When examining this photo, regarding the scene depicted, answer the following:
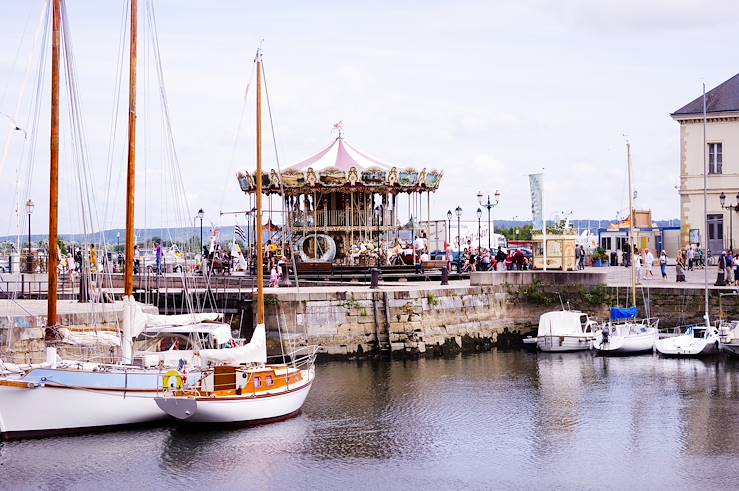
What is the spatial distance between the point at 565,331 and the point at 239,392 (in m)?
17.3

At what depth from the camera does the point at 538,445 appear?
25328mm

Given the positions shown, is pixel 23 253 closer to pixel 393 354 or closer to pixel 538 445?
pixel 393 354

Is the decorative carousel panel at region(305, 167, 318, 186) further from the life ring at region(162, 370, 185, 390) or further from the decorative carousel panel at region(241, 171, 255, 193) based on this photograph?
the life ring at region(162, 370, 185, 390)

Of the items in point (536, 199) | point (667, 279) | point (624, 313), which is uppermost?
point (536, 199)

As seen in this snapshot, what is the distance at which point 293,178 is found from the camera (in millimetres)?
50938

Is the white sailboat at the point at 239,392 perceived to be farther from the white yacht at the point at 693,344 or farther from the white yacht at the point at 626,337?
the white yacht at the point at 693,344

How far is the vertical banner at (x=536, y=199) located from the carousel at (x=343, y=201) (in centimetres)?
607

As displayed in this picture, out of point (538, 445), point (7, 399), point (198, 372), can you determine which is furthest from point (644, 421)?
point (7, 399)

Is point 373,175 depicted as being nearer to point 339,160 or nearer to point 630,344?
point 339,160

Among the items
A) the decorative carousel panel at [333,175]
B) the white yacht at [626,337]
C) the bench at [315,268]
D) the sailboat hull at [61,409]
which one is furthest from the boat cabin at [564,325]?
the sailboat hull at [61,409]

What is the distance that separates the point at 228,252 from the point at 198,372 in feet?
108

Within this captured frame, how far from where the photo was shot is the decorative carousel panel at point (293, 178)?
50750 millimetres

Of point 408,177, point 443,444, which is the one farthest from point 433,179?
point 443,444

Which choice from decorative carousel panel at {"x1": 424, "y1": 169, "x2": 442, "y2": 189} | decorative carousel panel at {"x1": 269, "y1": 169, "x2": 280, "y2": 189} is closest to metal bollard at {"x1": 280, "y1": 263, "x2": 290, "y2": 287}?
decorative carousel panel at {"x1": 269, "y1": 169, "x2": 280, "y2": 189}
